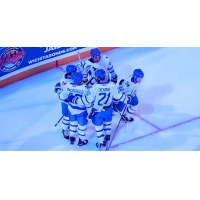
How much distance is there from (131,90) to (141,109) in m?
0.77

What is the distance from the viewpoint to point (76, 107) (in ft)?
11.9

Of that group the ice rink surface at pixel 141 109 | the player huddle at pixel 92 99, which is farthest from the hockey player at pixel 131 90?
the ice rink surface at pixel 141 109

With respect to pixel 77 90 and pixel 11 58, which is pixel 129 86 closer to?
pixel 77 90

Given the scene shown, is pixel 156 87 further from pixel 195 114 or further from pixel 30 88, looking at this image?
pixel 30 88

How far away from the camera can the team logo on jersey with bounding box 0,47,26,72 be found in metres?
5.17

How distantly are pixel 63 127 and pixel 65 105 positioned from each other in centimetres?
38

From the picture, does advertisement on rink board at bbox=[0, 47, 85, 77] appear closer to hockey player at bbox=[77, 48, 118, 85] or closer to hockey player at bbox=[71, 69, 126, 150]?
hockey player at bbox=[77, 48, 118, 85]

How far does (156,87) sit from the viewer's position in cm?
523

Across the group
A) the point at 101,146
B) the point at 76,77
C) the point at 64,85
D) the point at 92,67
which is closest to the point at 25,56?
the point at 92,67

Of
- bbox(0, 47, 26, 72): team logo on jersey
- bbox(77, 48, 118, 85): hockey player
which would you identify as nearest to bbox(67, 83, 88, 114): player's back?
bbox(77, 48, 118, 85): hockey player

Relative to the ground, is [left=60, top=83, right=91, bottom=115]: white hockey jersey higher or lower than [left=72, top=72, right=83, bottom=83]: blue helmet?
lower

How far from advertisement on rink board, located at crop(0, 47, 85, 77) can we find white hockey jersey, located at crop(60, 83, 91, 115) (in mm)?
2100

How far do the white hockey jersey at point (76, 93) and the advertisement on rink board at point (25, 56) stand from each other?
210 centimetres

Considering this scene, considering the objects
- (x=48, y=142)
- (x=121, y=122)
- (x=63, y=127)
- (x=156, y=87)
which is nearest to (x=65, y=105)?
(x=63, y=127)
